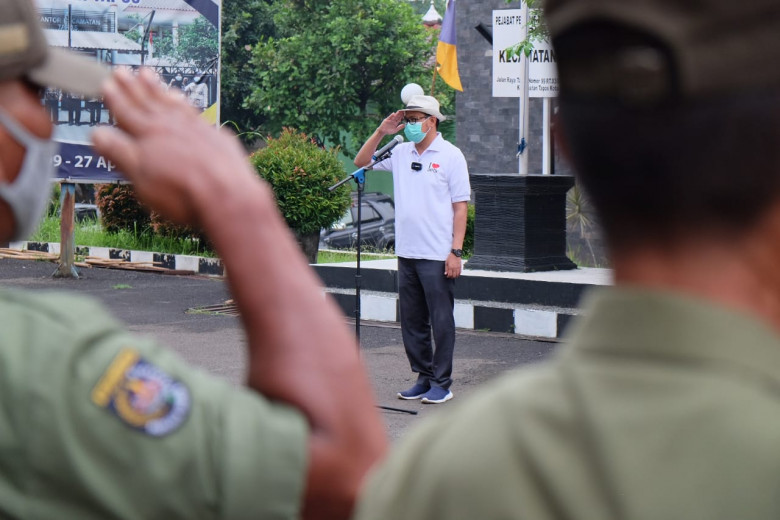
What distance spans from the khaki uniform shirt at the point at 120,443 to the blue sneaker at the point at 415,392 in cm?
713

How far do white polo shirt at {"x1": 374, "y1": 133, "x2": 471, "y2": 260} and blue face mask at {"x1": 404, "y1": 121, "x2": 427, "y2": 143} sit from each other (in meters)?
0.06

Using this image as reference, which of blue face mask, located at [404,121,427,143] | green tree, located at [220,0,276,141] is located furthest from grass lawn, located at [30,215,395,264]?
green tree, located at [220,0,276,141]

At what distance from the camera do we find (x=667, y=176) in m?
1.05

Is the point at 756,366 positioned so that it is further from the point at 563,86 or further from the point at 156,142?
the point at 156,142

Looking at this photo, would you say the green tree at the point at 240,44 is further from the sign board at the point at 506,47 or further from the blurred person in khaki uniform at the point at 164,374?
the blurred person in khaki uniform at the point at 164,374

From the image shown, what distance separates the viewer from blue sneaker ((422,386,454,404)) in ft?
27.0

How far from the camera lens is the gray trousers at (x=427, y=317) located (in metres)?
8.26

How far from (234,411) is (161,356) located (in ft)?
0.37

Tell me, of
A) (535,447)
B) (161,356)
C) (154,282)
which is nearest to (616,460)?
(535,447)

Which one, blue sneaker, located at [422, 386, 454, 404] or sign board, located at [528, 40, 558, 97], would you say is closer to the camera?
blue sneaker, located at [422, 386, 454, 404]

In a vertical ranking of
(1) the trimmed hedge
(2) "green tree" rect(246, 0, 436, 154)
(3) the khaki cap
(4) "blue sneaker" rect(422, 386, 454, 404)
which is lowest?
(4) "blue sneaker" rect(422, 386, 454, 404)

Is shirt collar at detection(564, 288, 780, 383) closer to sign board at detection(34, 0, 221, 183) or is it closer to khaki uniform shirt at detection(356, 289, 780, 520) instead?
khaki uniform shirt at detection(356, 289, 780, 520)

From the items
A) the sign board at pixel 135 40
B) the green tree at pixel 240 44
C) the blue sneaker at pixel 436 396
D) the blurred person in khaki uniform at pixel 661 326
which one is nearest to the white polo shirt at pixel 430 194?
the blue sneaker at pixel 436 396

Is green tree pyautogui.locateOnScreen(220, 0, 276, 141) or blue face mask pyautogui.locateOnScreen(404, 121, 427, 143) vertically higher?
green tree pyautogui.locateOnScreen(220, 0, 276, 141)
